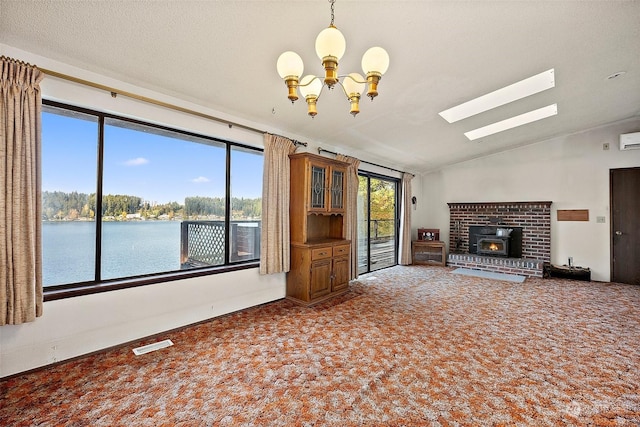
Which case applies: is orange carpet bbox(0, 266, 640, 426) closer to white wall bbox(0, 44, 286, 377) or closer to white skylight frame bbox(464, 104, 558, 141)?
white wall bbox(0, 44, 286, 377)

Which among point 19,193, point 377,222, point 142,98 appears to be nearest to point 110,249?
point 19,193

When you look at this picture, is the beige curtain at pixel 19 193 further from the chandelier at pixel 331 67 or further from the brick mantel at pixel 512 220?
the brick mantel at pixel 512 220

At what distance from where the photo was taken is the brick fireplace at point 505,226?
243 inches

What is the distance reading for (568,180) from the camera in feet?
19.8

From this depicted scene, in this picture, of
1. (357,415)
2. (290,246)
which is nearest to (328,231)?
(290,246)

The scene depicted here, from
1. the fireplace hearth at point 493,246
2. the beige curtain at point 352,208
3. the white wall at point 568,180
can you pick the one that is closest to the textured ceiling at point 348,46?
the beige curtain at point 352,208

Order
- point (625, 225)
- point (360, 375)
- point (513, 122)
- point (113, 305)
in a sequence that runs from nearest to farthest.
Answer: point (360, 375) → point (113, 305) → point (513, 122) → point (625, 225)

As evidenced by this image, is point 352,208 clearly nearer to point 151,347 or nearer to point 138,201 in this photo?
point 138,201

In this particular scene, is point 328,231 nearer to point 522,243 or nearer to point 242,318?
point 242,318

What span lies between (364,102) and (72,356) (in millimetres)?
3805

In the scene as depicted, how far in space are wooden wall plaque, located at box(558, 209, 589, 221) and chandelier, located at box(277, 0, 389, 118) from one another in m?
6.16

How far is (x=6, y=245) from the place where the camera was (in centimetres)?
208

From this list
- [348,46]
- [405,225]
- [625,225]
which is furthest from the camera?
[405,225]

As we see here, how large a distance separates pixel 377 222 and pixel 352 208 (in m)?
1.57
